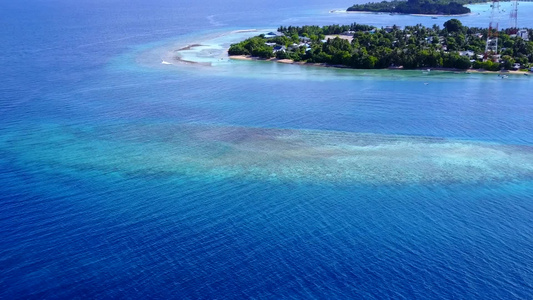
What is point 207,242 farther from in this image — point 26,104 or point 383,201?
point 26,104

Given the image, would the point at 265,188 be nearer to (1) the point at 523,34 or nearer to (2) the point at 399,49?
(2) the point at 399,49

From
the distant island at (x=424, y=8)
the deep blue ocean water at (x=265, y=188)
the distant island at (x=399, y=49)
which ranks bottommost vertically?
the deep blue ocean water at (x=265, y=188)

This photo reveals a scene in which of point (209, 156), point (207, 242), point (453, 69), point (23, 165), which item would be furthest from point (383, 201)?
point (453, 69)

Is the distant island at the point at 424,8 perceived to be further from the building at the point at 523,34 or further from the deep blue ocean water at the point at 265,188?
the deep blue ocean water at the point at 265,188

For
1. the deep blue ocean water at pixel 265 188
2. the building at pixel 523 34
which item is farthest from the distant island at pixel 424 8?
the deep blue ocean water at pixel 265 188

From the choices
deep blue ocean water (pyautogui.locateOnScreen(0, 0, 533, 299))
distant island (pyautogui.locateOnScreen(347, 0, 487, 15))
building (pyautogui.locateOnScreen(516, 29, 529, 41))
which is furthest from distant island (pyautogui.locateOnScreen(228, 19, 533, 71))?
distant island (pyautogui.locateOnScreen(347, 0, 487, 15))

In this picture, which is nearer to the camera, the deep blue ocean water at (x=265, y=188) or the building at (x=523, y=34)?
the deep blue ocean water at (x=265, y=188)
